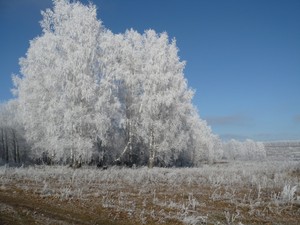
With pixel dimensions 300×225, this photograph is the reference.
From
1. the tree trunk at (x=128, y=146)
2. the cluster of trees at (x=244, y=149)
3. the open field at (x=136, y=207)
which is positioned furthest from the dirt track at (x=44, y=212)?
the cluster of trees at (x=244, y=149)

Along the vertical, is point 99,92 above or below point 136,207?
above

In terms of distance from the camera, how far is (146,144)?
3331 cm

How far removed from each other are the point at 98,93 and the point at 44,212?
18.0 metres

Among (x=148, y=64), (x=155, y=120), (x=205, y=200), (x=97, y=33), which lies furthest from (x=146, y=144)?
(x=205, y=200)

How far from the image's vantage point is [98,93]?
27.0 metres

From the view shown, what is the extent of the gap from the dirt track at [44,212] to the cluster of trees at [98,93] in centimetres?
1380

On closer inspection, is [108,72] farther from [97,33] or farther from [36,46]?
[36,46]

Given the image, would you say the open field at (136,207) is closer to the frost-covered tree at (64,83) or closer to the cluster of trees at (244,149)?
the frost-covered tree at (64,83)

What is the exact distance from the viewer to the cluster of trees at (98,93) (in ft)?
83.5

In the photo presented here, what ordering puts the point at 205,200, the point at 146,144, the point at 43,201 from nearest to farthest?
the point at 43,201
the point at 205,200
the point at 146,144

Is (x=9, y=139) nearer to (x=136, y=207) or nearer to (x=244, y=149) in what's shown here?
(x=136, y=207)

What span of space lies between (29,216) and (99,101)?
17.2m

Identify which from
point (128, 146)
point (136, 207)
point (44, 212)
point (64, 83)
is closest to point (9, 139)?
point (128, 146)

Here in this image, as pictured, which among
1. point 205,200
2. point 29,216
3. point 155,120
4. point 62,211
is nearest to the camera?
point 29,216
